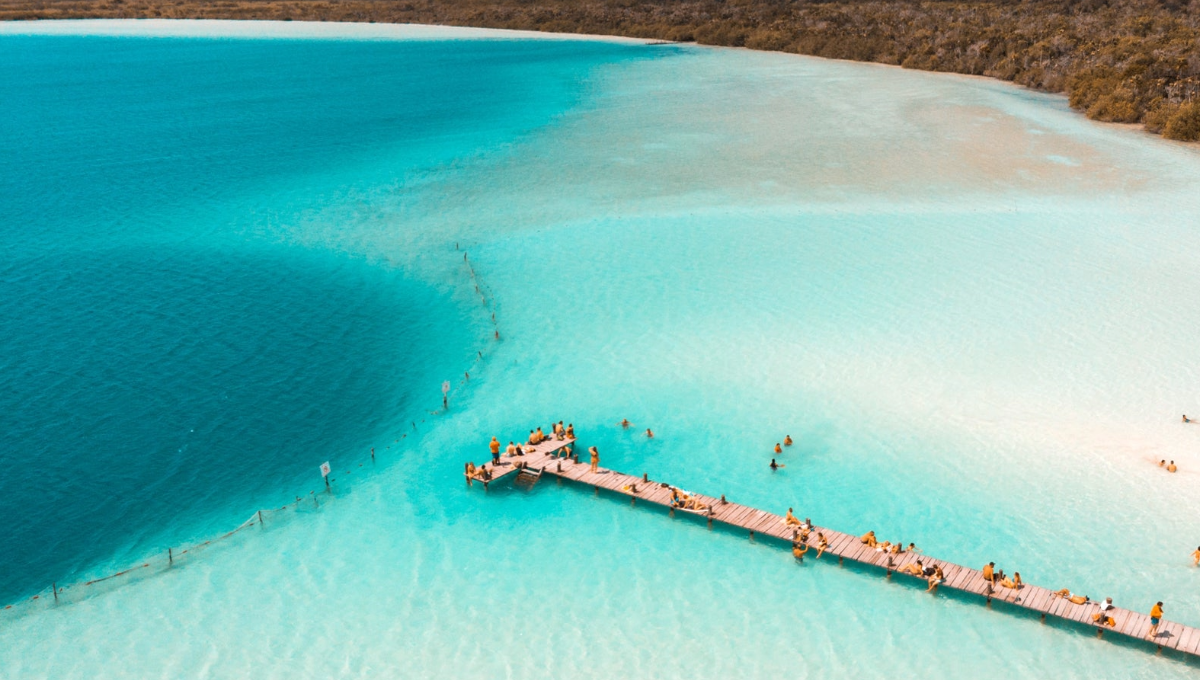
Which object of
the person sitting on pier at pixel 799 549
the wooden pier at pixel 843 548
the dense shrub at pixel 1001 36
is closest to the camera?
the wooden pier at pixel 843 548

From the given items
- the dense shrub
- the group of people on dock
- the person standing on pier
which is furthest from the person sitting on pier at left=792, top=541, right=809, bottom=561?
the dense shrub

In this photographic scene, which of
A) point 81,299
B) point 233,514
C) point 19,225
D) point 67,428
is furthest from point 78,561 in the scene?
point 19,225

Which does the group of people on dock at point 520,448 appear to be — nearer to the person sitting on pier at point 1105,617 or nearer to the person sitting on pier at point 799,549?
the person sitting on pier at point 799,549

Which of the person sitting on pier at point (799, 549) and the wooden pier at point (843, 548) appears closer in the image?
the wooden pier at point (843, 548)

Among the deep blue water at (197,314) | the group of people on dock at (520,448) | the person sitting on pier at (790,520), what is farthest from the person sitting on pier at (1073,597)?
the deep blue water at (197,314)

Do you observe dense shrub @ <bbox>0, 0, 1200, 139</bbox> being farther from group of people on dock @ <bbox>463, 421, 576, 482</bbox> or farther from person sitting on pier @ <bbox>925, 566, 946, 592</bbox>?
group of people on dock @ <bbox>463, 421, 576, 482</bbox>
